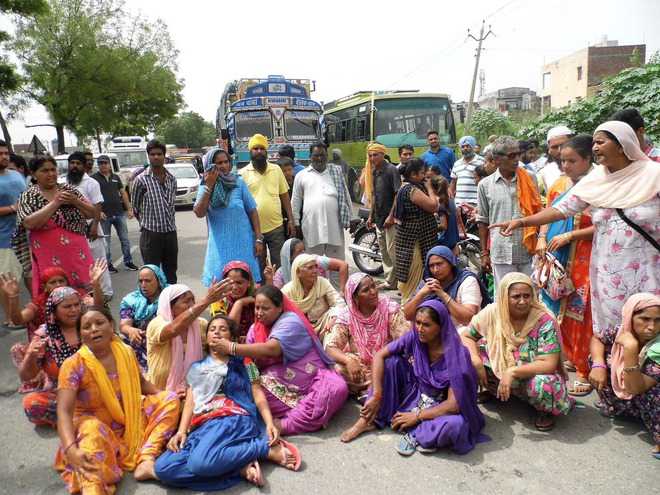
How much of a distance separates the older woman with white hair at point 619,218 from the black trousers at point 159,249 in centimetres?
350

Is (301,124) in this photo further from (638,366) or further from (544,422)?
(638,366)

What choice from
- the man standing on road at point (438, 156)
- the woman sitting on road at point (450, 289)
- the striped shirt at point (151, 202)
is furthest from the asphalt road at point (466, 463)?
the man standing on road at point (438, 156)

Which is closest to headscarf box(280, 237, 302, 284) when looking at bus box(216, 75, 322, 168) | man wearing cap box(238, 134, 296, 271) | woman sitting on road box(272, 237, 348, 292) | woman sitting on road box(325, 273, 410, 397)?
woman sitting on road box(272, 237, 348, 292)

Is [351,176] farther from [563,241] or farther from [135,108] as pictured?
[135,108]

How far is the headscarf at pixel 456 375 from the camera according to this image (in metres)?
2.91

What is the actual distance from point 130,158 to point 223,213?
53.9ft

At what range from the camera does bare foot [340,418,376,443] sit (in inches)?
120

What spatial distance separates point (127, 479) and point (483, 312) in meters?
2.33

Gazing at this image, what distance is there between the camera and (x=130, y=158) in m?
19.2


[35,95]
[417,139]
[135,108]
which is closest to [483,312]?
[417,139]

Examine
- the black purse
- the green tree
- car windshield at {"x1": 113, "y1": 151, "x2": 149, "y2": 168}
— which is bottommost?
the black purse

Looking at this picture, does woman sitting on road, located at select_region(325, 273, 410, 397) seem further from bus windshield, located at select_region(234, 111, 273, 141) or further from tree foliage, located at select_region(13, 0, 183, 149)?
tree foliage, located at select_region(13, 0, 183, 149)

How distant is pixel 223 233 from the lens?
4461 millimetres

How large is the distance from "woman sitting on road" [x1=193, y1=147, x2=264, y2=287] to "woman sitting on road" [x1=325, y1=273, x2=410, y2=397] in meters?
1.23
